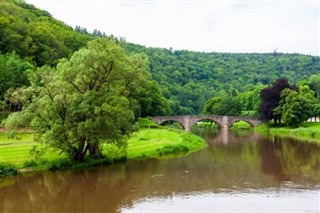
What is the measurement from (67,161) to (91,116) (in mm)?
5465

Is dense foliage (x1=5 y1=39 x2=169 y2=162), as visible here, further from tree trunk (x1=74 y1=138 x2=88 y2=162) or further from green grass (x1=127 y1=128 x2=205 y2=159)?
green grass (x1=127 y1=128 x2=205 y2=159)

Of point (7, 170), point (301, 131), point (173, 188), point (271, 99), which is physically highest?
point (271, 99)

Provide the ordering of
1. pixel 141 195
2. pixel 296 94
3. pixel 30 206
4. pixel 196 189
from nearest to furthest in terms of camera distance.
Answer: pixel 30 206 < pixel 141 195 < pixel 196 189 < pixel 296 94

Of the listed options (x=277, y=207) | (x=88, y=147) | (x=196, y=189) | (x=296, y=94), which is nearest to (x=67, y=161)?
(x=88, y=147)

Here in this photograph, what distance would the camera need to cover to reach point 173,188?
3253cm

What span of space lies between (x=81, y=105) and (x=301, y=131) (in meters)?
59.9

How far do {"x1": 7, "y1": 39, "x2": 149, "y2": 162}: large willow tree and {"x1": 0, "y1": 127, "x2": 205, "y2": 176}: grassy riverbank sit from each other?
195 cm

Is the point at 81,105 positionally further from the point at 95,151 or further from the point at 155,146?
the point at 155,146

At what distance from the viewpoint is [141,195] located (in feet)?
99.0

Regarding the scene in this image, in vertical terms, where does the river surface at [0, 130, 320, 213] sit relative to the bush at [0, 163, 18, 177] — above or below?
below

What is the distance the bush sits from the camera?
36.5 m

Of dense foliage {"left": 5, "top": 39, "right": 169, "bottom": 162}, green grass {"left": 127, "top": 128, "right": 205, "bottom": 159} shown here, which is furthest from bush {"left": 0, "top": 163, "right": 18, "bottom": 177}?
green grass {"left": 127, "top": 128, "right": 205, "bottom": 159}

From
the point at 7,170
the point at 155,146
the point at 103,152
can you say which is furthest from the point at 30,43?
the point at 7,170

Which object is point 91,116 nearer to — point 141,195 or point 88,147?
point 88,147
